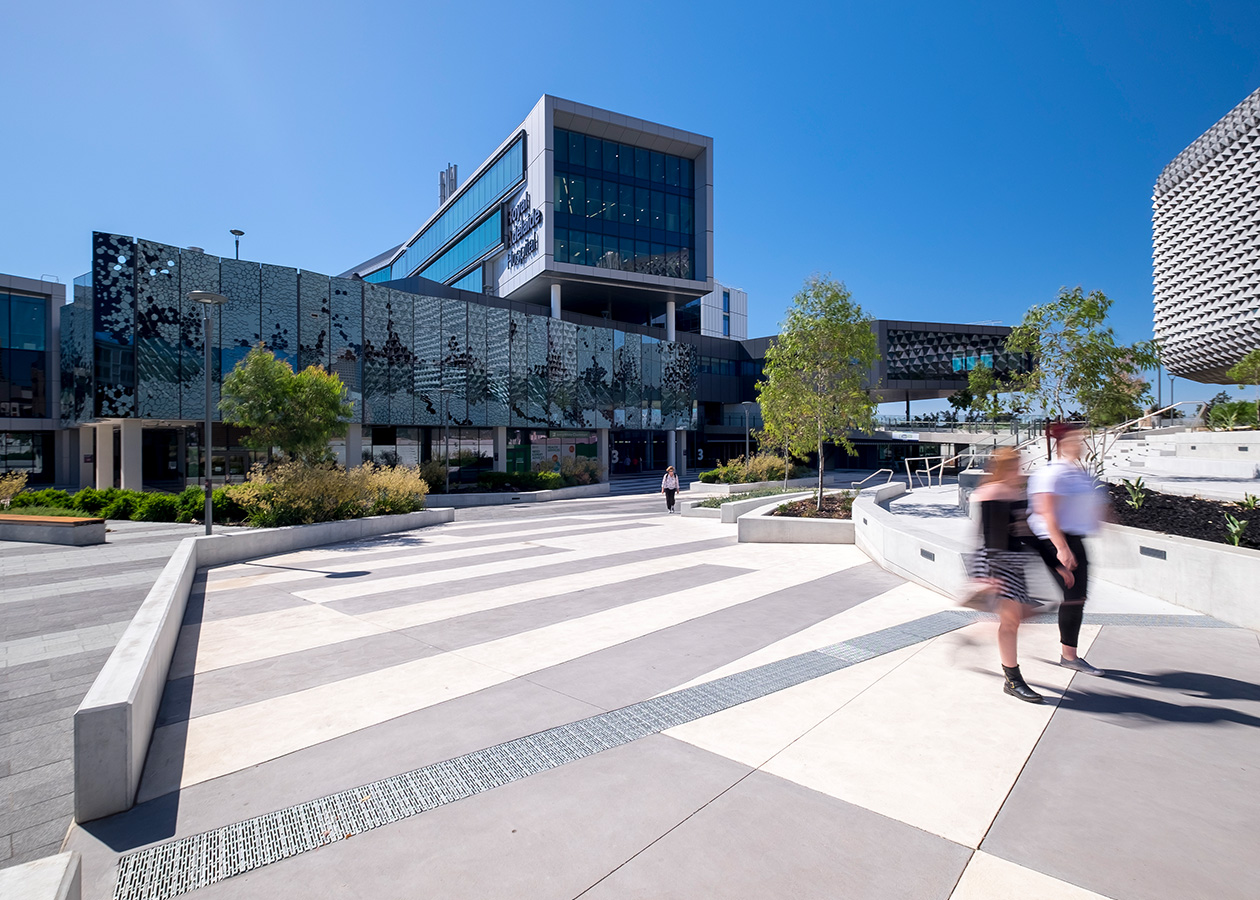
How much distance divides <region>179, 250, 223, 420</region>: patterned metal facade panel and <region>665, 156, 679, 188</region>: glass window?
31906 millimetres

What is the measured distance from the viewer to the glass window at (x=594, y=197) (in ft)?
139

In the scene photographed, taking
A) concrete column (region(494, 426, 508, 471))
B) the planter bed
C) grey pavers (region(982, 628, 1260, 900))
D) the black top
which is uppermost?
concrete column (region(494, 426, 508, 471))

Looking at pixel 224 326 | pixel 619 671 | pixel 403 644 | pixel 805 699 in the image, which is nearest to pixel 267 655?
pixel 403 644

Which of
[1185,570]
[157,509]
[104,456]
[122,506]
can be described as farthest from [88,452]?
[1185,570]

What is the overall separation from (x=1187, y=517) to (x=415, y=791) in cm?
1055

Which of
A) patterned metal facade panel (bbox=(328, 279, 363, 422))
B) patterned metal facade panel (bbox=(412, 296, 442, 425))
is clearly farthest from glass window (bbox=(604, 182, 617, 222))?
patterned metal facade panel (bbox=(328, 279, 363, 422))

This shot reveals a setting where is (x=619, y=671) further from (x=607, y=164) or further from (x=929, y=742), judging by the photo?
(x=607, y=164)

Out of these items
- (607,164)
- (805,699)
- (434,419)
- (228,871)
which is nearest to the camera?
(228,871)

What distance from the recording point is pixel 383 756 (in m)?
3.93

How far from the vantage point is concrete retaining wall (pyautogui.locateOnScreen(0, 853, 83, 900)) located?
196cm

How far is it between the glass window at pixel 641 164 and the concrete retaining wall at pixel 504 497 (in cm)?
2681

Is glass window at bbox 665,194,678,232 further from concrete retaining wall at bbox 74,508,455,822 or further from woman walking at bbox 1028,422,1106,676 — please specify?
woman walking at bbox 1028,422,1106,676

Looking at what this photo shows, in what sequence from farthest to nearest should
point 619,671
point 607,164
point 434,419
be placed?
point 607,164 → point 434,419 → point 619,671

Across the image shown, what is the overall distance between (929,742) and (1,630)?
31.2 feet
